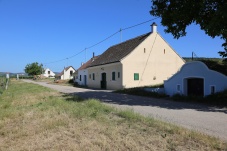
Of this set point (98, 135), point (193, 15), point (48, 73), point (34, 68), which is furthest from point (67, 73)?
point (98, 135)

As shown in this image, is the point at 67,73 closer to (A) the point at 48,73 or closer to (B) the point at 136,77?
(A) the point at 48,73

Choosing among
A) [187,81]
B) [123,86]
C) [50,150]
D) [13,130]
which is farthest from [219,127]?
[123,86]

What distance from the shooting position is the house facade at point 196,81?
58.1ft

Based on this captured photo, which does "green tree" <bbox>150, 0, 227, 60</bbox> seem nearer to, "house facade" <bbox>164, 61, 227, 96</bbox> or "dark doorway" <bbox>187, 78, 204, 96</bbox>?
"house facade" <bbox>164, 61, 227, 96</bbox>

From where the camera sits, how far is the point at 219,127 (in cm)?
889

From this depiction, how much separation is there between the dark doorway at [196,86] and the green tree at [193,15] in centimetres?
269

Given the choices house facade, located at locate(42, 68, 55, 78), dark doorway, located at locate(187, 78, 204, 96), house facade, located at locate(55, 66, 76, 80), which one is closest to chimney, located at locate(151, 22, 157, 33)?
dark doorway, located at locate(187, 78, 204, 96)

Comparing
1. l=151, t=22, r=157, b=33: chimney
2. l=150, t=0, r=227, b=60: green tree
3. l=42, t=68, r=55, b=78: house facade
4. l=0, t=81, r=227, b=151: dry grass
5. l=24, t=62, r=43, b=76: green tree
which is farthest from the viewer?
l=42, t=68, r=55, b=78: house facade

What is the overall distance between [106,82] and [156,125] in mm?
27479

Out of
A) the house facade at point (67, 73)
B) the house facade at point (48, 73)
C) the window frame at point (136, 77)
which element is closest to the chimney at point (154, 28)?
the window frame at point (136, 77)

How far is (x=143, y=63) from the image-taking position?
31.9m

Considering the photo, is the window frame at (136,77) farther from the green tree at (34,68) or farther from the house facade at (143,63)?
the green tree at (34,68)

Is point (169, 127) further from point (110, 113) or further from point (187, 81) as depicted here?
point (187, 81)

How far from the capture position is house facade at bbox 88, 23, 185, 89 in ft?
102
